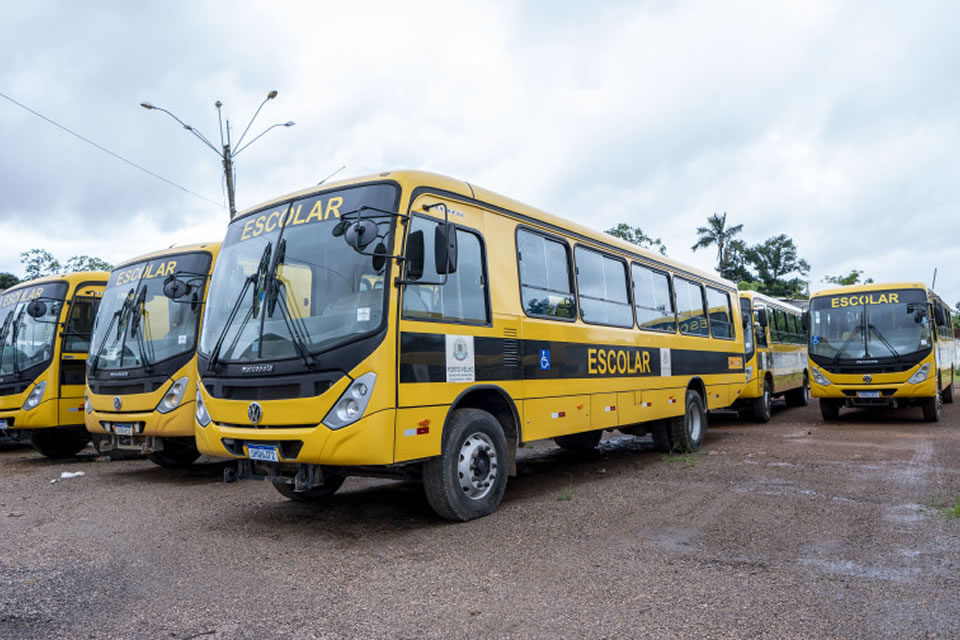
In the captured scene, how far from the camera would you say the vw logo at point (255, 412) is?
5.64m

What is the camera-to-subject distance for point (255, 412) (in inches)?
223

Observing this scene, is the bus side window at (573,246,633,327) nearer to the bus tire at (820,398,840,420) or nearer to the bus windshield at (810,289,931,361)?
the bus windshield at (810,289,931,361)

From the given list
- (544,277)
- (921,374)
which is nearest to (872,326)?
(921,374)

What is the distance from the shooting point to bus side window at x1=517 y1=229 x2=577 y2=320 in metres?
7.18

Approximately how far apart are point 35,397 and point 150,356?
309 centimetres

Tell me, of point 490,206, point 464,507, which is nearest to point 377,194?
point 490,206

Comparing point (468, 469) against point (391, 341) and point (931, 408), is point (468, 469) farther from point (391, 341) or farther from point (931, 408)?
point (931, 408)

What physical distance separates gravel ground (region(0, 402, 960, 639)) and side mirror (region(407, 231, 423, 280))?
2062mm

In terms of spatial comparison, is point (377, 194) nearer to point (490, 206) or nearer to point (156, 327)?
point (490, 206)

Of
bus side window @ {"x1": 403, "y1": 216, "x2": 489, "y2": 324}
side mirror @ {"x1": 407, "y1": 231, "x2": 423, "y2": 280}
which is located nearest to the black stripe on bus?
bus side window @ {"x1": 403, "y1": 216, "x2": 489, "y2": 324}

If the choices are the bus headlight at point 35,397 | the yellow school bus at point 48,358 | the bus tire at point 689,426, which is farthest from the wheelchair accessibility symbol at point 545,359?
the bus headlight at point 35,397

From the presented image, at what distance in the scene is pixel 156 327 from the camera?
893 cm

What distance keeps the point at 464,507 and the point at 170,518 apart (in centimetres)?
278

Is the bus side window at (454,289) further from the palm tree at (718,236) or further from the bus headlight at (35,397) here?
the palm tree at (718,236)
